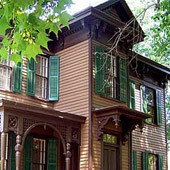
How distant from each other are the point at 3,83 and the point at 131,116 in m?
4.62

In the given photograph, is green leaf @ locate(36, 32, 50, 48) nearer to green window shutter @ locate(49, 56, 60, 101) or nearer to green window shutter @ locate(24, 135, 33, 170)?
green window shutter @ locate(24, 135, 33, 170)

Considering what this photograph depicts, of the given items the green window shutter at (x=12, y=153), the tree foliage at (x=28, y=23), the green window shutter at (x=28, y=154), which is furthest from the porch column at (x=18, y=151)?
the tree foliage at (x=28, y=23)

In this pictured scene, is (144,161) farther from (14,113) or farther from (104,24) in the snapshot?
(14,113)

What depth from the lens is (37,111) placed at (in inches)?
468

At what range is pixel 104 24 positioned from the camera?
1448 centimetres

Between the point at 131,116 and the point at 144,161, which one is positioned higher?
the point at 131,116

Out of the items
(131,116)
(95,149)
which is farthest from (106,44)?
(95,149)

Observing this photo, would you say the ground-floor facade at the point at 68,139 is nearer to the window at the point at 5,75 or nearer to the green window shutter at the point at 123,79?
the green window shutter at the point at 123,79

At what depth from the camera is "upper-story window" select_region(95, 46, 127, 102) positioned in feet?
46.4

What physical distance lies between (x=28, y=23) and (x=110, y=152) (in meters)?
10.1

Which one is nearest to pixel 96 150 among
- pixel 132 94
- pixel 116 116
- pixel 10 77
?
pixel 116 116

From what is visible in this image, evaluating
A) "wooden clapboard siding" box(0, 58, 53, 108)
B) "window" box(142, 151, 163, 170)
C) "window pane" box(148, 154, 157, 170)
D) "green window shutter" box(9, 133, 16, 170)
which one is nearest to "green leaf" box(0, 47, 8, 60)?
"green window shutter" box(9, 133, 16, 170)

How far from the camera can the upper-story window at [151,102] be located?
18516 mm

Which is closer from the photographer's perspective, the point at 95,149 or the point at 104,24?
the point at 95,149
